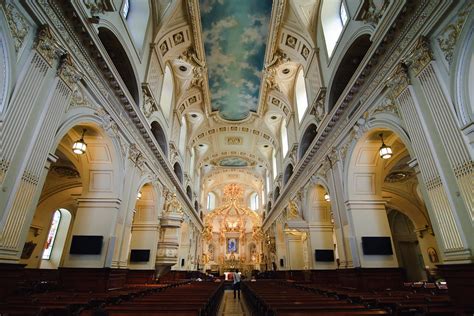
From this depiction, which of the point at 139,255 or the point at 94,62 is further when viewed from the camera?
the point at 139,255

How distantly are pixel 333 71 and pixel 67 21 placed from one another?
8.27 m

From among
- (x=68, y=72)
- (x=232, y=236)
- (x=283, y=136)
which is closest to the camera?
(x=68, y=72)

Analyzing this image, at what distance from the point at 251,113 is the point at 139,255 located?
41.9ft

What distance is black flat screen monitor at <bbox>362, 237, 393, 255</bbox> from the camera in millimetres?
7453

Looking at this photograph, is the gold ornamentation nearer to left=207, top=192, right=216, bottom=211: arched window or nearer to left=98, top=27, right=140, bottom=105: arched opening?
left=98, top=27, right=140, bottom=105: arched opening

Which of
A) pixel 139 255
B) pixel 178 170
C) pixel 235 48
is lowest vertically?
pixel 139 255

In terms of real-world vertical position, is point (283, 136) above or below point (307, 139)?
above

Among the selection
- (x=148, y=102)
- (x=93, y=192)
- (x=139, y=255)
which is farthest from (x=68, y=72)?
(x=139, y=255)

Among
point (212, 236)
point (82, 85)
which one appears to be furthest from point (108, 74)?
point (212, 236)

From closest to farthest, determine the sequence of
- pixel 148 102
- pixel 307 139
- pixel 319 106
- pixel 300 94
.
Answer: pixel 148 102 → pixel 319 106 → pixel 307 139 → pixel 300 94

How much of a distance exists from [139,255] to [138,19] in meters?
9.98

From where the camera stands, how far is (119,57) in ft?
29.1

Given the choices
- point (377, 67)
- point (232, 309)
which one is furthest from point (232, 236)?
point (377, 67)

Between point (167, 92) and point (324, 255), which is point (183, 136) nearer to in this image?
point (167, 92)
